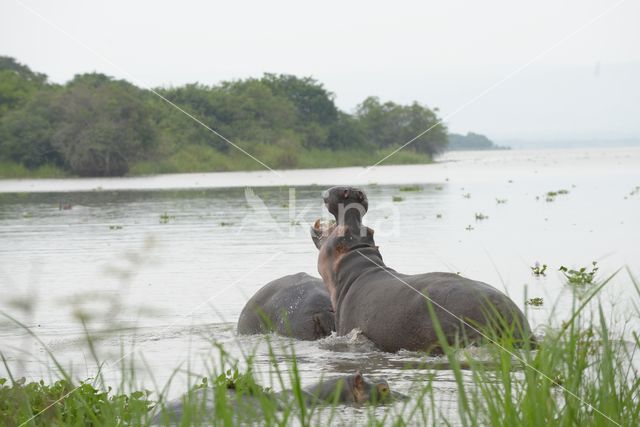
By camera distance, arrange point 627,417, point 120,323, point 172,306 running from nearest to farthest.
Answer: point 627,417 < point 120,323 < point 172,306

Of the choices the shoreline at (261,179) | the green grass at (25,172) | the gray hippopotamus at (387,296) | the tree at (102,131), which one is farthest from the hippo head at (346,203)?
the green grass at (25,172)

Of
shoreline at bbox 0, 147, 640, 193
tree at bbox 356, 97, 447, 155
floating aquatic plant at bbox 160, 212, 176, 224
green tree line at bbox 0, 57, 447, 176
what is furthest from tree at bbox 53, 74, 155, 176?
tree at bbox 356, 97, 447, 155

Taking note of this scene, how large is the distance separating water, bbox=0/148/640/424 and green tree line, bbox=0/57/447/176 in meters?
26.9

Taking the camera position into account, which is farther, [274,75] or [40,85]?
[274,75]

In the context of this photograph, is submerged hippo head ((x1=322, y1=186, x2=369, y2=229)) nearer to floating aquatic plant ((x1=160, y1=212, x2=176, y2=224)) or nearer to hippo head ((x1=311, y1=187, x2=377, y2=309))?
hippo head ((x1=311, y1=187, x2=377, y2=309))

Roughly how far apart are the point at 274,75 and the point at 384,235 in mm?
70791

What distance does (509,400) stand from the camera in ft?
11.6

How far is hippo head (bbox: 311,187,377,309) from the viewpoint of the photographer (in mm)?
7887

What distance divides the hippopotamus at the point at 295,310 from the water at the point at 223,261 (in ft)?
0.81

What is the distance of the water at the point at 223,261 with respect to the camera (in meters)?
6.77

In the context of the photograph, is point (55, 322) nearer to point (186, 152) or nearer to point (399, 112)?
point (186, 152)

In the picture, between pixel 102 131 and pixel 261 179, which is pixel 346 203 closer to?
pixel 261 179

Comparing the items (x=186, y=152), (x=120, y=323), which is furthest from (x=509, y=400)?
(x=186, y=152)

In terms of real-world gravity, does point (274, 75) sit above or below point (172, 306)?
above
